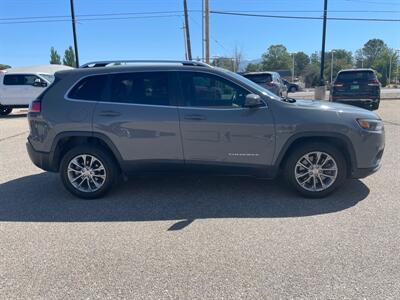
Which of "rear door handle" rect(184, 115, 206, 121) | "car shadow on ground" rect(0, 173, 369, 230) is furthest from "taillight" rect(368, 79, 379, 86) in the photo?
"rear door handle" rect(184, 115, 206, 121)

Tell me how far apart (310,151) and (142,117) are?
7.39ft

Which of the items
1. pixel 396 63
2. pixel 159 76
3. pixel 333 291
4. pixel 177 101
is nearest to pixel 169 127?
pixel 177 101

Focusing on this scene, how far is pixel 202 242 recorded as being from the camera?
12.0ft

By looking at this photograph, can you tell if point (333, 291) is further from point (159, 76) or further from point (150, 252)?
point (159, 76)

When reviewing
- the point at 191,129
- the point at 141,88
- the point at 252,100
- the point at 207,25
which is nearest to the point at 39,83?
the point at 207,25

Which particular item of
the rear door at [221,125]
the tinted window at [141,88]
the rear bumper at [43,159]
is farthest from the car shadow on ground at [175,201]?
the tinted window at [141,88]

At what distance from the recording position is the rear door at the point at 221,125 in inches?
182

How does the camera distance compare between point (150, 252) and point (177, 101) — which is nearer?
point (150, 252)

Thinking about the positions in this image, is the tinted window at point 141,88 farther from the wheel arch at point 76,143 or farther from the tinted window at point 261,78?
the tinted window at point 261,78

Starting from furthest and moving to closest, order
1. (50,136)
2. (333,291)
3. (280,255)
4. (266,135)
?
(50,136) < (266,135) < (280,255) < (333,291)

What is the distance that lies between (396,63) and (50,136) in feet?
328

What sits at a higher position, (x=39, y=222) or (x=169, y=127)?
(x=169, y=127)

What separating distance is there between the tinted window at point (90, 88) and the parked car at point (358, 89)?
11.4 m

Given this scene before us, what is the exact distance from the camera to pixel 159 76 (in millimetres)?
4809
